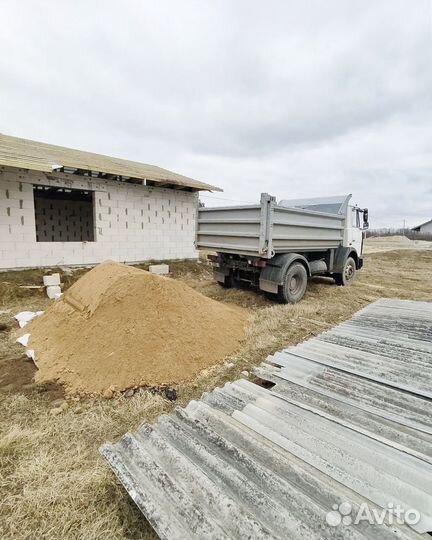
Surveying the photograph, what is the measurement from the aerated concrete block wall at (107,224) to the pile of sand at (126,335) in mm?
4033

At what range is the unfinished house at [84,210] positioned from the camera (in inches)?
308

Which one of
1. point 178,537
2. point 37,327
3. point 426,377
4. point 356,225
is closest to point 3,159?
point 37,327

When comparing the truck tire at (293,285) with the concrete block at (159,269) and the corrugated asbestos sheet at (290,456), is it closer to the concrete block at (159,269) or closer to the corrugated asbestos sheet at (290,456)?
the corrugated asbestos sheet at (290,456)

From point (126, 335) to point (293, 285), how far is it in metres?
4.59

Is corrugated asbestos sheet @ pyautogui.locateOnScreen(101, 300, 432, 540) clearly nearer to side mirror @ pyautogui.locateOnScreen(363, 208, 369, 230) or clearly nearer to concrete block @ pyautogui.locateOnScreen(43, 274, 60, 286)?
concrete block @ pyautogui.locateOnScreen(43, 274, 60, 286)

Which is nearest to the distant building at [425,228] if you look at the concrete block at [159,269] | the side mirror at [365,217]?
the side mirror at [365,217]

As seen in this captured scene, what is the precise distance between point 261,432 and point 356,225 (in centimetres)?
857

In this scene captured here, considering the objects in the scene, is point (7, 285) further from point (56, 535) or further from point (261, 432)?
point (261, 432)

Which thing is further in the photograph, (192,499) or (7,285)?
(7,285)

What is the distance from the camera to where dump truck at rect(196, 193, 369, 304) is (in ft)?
20.0

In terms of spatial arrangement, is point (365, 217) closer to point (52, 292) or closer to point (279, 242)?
point (279, 242)

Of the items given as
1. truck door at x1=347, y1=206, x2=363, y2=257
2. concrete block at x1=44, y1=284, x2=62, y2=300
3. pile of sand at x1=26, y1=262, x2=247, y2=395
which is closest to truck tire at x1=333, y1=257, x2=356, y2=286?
truck door at x1=347, y1=206, x2=363, y2=257

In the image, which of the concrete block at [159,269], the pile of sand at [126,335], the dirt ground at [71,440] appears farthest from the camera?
the concrete block at [159,269]

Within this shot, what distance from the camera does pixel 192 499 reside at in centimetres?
154
